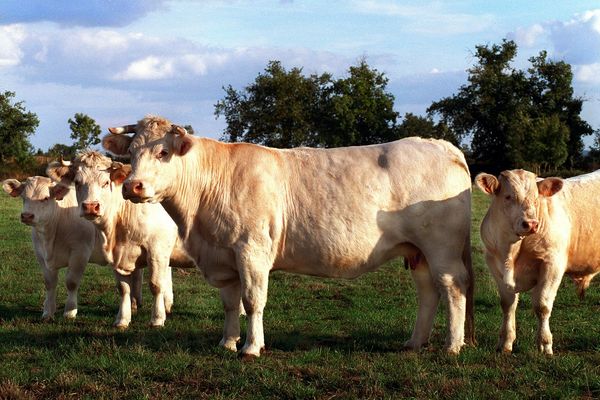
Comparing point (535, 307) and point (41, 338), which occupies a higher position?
point (535, 307)

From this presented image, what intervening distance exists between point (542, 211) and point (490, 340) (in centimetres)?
167

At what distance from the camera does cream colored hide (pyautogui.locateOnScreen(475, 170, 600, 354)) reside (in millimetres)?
8680

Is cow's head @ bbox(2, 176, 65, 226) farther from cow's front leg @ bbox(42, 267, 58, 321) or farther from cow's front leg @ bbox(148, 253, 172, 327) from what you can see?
cow's front leg @ bbox(148, 253, 172, 327)

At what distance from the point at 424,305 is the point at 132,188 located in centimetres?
345

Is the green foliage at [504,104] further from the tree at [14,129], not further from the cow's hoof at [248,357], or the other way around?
the cow's hoof at [248,357]

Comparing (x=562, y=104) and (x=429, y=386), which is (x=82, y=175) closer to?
(x=429, y=386)

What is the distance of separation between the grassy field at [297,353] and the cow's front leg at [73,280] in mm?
202

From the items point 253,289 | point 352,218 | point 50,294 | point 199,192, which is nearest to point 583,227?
point 352,218

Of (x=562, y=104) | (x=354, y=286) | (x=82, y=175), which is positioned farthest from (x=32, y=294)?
(x=562, y=104)

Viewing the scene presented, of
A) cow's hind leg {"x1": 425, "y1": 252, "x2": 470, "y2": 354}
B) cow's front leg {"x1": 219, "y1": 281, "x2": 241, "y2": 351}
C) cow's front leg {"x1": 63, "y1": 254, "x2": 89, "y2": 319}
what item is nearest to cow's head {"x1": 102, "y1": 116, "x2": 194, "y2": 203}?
cow's front leg {"x1": 219, "y1": 281, "x2": 241, "y2": 351}

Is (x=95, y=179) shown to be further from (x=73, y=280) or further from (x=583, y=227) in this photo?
(x=583, y=227)

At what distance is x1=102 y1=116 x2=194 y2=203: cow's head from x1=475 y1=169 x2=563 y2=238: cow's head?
10.6 feet

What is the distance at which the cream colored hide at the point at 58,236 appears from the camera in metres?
11.7

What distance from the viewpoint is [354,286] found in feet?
46.6
